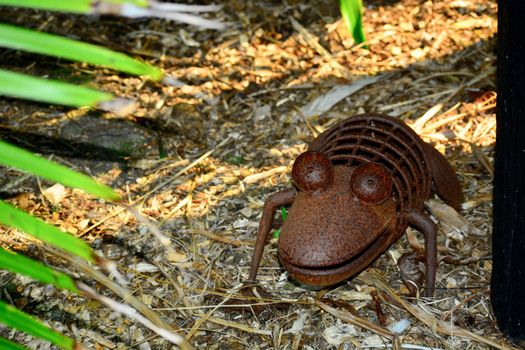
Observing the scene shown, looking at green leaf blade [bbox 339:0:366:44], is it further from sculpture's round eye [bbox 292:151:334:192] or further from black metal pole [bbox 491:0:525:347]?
sculpture's round eye [bbox 292:151:334:192]

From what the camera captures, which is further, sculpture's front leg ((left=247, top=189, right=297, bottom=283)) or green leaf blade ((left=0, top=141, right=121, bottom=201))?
sculpture's front leg ((left=247, top=189, right=297, bottom=283))

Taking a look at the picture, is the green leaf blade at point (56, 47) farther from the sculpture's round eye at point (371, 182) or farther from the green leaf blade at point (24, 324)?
the sculpture's round eye at point (371, 182)

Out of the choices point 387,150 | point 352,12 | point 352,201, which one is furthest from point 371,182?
point 352,12

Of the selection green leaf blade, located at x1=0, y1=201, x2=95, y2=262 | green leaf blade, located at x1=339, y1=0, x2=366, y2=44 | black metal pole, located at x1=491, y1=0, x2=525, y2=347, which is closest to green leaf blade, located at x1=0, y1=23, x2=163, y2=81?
green leaf blade, located at x1=0, y1=201, x2=95, y2=262

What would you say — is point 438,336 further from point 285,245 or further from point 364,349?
point 285,245

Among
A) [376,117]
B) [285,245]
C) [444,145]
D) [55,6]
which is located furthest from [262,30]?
[55,6]

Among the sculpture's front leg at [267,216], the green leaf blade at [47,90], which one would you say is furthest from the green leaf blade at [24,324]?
the sculpture's front leg at [267,216]

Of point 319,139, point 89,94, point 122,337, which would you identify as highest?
point 89,94

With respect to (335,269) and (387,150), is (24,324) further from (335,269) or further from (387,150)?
(387,150)

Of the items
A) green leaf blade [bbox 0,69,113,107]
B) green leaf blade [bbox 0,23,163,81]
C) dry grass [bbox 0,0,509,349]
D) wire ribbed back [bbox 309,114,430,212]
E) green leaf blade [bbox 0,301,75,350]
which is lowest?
dry grass [bbox 0,0,509,349]
